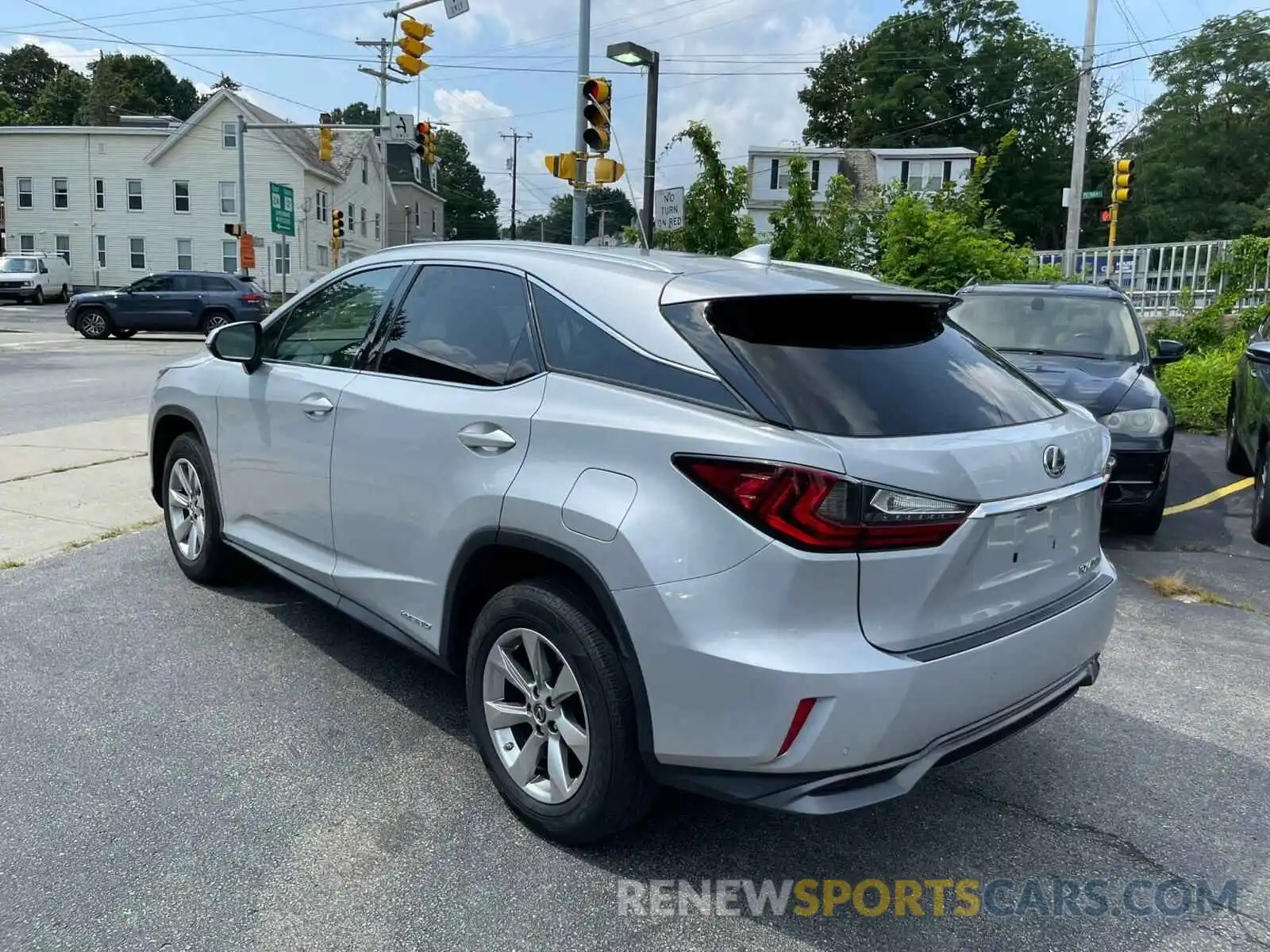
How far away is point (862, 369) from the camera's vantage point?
2.79 metres

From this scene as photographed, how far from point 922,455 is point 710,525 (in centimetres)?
57

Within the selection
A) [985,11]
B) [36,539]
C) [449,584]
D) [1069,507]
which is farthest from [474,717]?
[985,11]

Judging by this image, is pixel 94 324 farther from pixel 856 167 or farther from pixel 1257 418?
pixel 856 167

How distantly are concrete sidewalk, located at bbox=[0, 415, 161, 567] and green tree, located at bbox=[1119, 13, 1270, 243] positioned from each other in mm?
55420

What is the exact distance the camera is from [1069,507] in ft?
9.71

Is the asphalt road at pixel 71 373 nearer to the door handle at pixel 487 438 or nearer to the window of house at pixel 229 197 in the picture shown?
the door handle at pixel 487 438

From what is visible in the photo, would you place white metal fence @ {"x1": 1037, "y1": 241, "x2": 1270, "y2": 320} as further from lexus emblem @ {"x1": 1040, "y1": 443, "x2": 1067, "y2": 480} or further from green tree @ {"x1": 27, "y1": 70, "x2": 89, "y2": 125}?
green tree @ {"x1": 27, "y1": 70, "x2": 89, "y2": 125}

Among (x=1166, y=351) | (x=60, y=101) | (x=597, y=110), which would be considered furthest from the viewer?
(x=60, y=101)

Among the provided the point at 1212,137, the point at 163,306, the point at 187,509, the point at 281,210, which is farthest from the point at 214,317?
the point at 1212,137

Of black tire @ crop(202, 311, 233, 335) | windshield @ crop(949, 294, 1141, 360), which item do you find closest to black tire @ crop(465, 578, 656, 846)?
windshield @ crop(949, 294, 1141, 360)

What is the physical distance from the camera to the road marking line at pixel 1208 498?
307 inches

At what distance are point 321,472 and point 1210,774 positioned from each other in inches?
134

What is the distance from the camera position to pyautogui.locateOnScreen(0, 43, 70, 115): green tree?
88.5m

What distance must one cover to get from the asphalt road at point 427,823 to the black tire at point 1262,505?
8.77 feet
